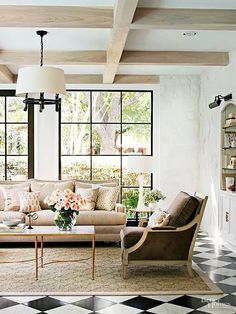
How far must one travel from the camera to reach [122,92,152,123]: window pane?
30.0ft

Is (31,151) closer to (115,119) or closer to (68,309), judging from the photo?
(115,119)

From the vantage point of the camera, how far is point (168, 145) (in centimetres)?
894

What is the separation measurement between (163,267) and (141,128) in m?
3.91

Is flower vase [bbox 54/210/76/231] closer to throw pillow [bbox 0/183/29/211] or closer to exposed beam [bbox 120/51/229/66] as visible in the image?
throw pillow [bbox 0/183/29/211]

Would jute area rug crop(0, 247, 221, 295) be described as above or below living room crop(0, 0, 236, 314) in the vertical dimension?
below

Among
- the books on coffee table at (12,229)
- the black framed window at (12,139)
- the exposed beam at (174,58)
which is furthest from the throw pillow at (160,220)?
the black framed window at (12,139)

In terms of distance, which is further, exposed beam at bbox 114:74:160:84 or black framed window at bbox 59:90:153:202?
black framed window at bbox 59:90:153:202

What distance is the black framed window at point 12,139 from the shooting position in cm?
908

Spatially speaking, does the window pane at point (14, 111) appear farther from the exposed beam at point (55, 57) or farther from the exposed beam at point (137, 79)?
the exposed beam at point (55, 57)

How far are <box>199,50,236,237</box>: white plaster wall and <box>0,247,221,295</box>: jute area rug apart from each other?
7.62 ft

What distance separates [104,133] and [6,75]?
6.93 ft

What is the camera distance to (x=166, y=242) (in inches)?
204

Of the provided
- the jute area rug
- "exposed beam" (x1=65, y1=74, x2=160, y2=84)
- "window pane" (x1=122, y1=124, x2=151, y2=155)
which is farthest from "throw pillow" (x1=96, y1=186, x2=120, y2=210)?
"exposed beam" (x1=65, y1=74, x2=160, y2=84)

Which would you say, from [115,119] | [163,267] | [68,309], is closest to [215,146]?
[115,119]
